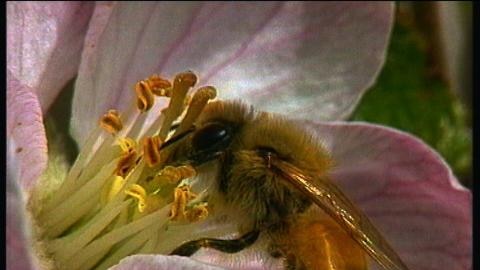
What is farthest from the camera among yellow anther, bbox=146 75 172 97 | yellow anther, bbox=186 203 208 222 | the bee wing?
yellow anther, bbox=146 75 172 97

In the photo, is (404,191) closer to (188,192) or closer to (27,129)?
(188,192)

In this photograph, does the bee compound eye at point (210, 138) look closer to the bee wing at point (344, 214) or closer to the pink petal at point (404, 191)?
the bee wing at point (344, 214)

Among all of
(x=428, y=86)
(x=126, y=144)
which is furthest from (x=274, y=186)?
(x=428, y=86)

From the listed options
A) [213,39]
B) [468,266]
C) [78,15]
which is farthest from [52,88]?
[468,266]

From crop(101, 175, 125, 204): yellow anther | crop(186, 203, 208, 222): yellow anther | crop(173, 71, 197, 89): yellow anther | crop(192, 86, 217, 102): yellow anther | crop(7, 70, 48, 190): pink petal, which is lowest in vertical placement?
crop(186, 203, 208, 222): yellow anther

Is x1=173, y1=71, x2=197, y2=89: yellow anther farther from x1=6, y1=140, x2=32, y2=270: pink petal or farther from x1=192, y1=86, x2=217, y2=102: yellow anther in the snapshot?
x1=6, y1=140, x2=32, y2=270: pink petal

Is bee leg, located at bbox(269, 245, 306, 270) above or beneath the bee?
beneath

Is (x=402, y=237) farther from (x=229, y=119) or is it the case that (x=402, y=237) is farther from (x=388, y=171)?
(x=229, y=119)

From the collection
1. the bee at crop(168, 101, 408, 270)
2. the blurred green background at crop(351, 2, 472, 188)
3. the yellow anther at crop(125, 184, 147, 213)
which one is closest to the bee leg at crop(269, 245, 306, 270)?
the bee at crop(168, 101, 408, 270)
